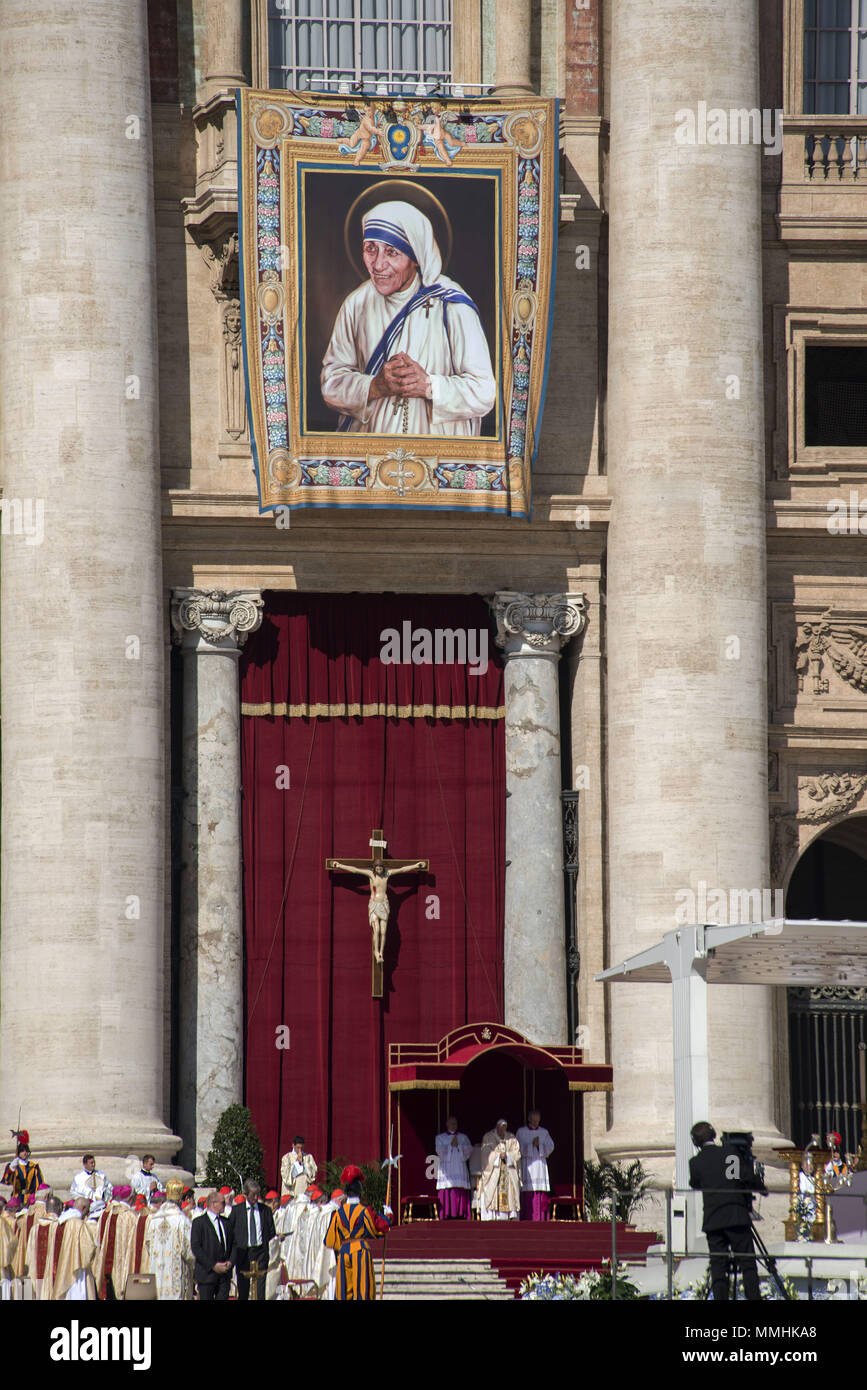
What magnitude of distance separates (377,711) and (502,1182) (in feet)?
22.4

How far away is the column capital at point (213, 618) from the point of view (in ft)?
108

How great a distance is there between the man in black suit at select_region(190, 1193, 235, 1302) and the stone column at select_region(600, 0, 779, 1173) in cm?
921

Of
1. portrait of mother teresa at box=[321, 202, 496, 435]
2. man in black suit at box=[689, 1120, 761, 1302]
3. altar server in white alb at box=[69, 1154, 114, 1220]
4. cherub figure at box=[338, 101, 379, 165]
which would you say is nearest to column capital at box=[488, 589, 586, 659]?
portrait of mother teresa at box=[321, 202, 496, 435]

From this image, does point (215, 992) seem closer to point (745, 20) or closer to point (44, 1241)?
point (44, 1241)

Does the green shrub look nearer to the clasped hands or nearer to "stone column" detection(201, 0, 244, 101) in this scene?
the clasped hands

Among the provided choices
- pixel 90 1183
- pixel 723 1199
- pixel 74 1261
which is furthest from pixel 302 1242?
pixel 723 1199

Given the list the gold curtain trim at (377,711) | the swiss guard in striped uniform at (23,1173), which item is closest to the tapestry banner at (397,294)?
the gold curtain trim at (377,711)

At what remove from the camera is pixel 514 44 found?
3409cm

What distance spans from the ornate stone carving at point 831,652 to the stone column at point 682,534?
1.60m

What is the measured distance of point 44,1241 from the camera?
76.9 ft

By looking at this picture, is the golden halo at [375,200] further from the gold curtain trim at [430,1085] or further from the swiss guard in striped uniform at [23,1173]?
the swiss guard in striped uniform at [23,1173]

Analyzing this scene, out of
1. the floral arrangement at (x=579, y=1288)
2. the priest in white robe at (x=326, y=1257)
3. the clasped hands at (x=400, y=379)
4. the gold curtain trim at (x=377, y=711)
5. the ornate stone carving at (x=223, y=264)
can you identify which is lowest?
the floral arrangement at (x=579, y=1288)

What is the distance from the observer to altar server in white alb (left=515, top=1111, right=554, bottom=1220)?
98.0 feet
